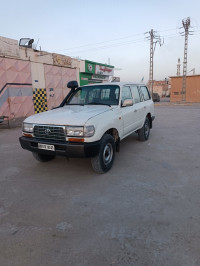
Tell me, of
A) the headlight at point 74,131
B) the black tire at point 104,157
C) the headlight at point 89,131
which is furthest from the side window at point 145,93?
the headlight at point 74,131

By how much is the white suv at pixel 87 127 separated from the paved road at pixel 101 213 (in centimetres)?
54

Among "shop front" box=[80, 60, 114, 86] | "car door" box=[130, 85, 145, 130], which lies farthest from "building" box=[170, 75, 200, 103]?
"car door" box=[130, 85, 145, 130]

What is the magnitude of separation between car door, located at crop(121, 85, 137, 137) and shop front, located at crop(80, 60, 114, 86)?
41.7ft

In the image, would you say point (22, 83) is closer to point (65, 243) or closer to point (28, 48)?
point (28, 48)

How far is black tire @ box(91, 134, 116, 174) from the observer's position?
143 inches

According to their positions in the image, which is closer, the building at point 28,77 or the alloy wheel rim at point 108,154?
the alloy wheel rim at point 108,154

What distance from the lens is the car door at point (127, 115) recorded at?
4559 millimetres

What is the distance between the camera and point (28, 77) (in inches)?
475

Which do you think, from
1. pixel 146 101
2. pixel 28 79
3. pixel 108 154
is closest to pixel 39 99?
pixel 28 79

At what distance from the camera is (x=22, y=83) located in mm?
11703

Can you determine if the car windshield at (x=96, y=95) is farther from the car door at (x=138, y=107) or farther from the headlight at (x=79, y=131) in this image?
the headlight at (x=79, y=131)

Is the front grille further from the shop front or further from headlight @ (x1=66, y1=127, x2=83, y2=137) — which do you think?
the shop front

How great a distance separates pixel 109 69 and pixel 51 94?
34.8 ft

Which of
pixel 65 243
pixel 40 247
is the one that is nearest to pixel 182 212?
pixel 65 243
